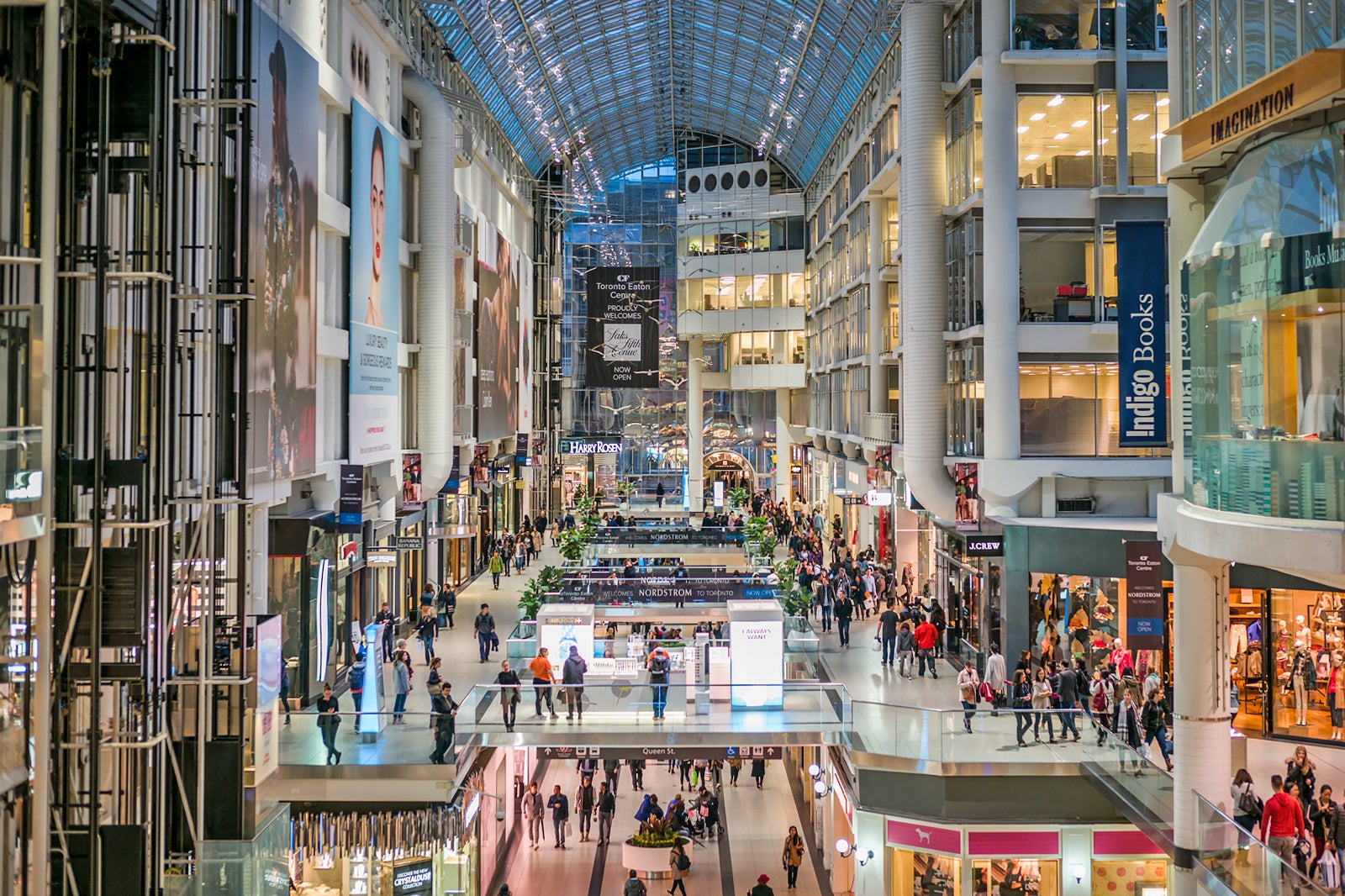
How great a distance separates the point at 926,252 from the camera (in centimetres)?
2850

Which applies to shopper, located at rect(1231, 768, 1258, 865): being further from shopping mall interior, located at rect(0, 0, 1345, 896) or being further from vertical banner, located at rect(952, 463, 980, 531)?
vertical banner, located at rect(952, 463, 980, 531)

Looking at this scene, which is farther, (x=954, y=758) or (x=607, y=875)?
(x=607, y=875)

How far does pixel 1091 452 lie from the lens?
83.7 feet

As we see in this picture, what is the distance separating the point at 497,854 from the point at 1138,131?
62.3 ft

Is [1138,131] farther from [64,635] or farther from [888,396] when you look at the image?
[64,635]

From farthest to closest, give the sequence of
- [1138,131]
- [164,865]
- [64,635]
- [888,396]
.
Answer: [888,396]
[1138,131]
[164,865]
[64,635]

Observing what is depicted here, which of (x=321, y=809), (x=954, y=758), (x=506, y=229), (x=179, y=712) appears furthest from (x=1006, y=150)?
(x=506, y=229)

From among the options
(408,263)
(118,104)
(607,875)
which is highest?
(408,263)

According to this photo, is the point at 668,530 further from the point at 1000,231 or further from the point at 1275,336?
the point at 1275,336

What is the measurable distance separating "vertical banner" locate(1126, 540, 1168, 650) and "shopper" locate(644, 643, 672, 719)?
24.1 ft

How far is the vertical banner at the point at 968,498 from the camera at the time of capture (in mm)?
25656

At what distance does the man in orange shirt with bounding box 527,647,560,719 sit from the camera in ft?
64.1

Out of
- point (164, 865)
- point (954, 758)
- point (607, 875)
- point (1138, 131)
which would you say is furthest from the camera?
point (1138, 131)

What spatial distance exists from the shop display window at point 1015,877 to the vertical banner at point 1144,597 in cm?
366
